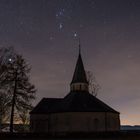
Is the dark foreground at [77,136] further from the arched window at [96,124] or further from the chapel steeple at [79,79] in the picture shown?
the chapel steeple at [79,79]

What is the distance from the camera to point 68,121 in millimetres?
51594

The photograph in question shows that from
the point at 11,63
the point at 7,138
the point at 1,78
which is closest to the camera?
the point at 7,138

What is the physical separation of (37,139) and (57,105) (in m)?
20.8

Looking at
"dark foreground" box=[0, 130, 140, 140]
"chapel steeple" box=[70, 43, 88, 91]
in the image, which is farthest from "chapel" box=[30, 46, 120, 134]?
"dark foreground" box=[0, 130, 140, 140]

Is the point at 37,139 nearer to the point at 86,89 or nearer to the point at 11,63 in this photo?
the point at 11,63

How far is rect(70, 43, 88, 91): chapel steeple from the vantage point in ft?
197

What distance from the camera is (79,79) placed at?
200 ft

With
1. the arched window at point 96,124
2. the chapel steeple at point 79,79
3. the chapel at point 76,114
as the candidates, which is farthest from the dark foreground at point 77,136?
the chapel steeple at point 79,79

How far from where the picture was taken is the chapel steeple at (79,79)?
60.0m

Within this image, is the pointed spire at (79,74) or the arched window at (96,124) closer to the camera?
the arched window at (96,124)

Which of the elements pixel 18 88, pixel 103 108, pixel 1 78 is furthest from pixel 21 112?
pixel 103 108

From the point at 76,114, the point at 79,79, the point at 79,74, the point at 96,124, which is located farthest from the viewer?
the point at 79,74

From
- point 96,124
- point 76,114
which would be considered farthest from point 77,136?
point 96,124

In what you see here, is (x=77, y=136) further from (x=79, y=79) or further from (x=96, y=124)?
(x=79, y=79)
